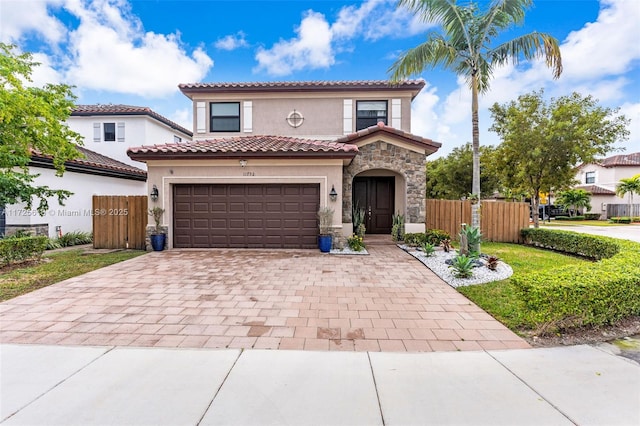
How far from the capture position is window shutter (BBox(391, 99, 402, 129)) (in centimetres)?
1325

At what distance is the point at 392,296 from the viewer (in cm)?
554

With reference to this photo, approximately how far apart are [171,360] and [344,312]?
254cm

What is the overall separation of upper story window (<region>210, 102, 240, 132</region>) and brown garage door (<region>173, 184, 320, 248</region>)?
15.0 feet

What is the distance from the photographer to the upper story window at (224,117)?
13750mm

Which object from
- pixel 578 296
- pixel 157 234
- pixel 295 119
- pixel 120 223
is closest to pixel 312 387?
pixel 578 296

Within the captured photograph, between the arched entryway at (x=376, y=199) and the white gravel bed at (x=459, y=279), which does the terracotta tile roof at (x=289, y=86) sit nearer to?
the arched entryway at (x=376, y=199)

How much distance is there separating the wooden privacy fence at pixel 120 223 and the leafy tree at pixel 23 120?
2.51 metres

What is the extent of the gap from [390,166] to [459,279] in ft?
19.3

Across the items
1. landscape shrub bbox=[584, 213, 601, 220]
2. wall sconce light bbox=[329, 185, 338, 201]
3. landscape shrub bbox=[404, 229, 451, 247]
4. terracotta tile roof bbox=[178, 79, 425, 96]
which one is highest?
terracotta tile roof bbox=[178, 79, 425, 96]

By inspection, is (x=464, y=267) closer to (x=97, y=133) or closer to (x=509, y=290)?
(x=509, y=290)

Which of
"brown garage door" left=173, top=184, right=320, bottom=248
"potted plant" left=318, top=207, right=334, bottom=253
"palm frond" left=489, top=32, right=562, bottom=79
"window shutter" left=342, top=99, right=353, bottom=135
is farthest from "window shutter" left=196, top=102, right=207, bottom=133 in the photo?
"palm frond" left=489, top=32, right=562, bottom=79

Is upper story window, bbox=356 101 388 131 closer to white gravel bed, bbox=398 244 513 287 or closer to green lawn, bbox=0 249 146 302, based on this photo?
white gravel bed, bbox=398 244 513 287

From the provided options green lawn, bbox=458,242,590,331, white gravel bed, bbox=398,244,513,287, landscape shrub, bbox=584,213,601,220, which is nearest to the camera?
green lawn, bbox=458,242,590,331

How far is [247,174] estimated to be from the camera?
10203 millimetres
